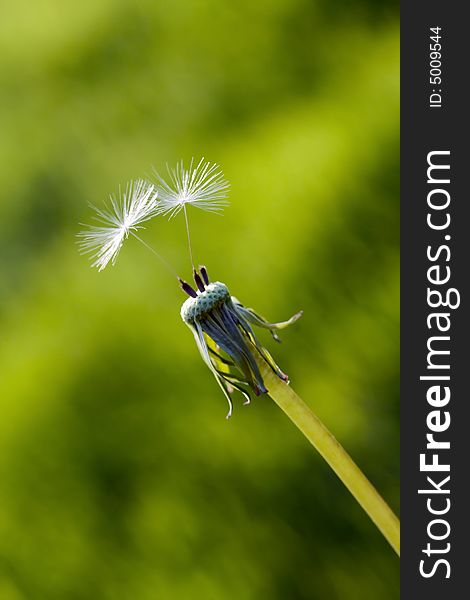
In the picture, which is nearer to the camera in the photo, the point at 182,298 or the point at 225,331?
the point at 225,331

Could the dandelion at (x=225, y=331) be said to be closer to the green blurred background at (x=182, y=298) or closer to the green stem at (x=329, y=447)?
the green stem at (x=329, y=447)

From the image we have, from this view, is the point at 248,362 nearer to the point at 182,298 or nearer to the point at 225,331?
the point at 225,331

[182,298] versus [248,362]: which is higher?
[182,298]

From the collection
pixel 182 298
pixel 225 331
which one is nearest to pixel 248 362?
pixel 225 331

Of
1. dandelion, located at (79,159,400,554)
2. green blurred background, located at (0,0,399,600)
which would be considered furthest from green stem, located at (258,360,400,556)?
green blurred background, located at (0,0,399,600)

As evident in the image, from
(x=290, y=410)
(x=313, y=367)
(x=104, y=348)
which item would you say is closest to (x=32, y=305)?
(x=104, y=348)

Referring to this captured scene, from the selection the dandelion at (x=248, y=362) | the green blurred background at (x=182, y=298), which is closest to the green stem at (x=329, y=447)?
the dandelion at (x=248, y=362)

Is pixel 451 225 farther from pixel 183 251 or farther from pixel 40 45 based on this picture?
pixel 40 45
